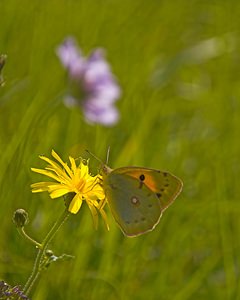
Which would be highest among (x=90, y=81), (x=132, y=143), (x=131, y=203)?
(x=90, y=81)

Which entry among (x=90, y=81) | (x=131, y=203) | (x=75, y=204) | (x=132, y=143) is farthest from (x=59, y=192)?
(x=90, y=81)

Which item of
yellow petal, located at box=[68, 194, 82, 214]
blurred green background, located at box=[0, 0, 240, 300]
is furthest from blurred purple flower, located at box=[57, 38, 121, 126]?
yellow petal, located at box=[68, 194, 82, 214]

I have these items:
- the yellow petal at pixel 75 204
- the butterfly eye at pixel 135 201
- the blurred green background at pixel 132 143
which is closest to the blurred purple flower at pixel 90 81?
the blurred green background at pixel 132 143

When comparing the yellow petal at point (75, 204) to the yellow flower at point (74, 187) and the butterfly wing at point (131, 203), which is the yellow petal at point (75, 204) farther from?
the butterfly wing at point (131, 203)

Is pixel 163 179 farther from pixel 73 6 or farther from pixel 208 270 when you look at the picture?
pixel 73 6

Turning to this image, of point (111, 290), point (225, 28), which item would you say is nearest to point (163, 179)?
point (111, 290)

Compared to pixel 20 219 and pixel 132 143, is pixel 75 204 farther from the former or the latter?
pixel 132 143
